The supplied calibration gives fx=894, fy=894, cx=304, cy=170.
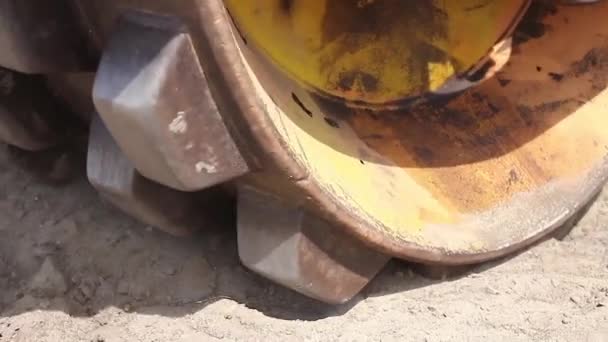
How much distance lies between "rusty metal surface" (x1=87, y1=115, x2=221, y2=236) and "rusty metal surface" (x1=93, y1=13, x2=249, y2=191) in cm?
12

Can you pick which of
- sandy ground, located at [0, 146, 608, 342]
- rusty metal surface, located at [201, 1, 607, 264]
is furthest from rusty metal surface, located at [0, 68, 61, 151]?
rusty metal surface, located at [201, 1, 607, 264]

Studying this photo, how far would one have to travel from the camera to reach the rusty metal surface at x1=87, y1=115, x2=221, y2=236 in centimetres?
120

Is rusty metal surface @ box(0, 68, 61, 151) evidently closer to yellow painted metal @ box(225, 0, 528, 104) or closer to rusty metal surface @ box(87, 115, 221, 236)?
rusty metal surface @ box(87, 115, 221, 236)

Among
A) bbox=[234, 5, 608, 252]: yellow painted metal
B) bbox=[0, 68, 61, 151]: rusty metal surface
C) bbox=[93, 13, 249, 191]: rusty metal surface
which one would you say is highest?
bbox=[93, 13, 249, 191]: rusty metal surface

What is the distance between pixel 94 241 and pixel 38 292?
0.39 feet

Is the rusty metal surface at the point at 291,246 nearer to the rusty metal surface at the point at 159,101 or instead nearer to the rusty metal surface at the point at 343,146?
the rusty metal surface at the point at 343,146

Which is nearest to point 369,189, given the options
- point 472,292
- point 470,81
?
point 472,292

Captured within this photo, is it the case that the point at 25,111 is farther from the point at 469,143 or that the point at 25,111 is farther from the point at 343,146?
the point at 469,143

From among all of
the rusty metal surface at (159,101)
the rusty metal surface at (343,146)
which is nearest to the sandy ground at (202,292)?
the rusty metal surface at (343,146)

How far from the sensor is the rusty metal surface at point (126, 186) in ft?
3.93

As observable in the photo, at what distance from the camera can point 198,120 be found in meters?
1.05

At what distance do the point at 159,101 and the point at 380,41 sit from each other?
78cm

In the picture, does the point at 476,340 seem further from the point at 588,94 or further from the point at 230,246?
the point at 588,94

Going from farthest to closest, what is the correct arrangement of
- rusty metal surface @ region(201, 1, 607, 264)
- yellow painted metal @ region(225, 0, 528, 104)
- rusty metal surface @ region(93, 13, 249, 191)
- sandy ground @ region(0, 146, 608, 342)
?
yellow painted metal @ region(225, 0, 528, 104) → sandy ground @ region(0, 146, 608, 342) → rusty metal surface @ region(201, 1, 607, 264) → rusty metal surface @ region(93, 13, 249, 191)
